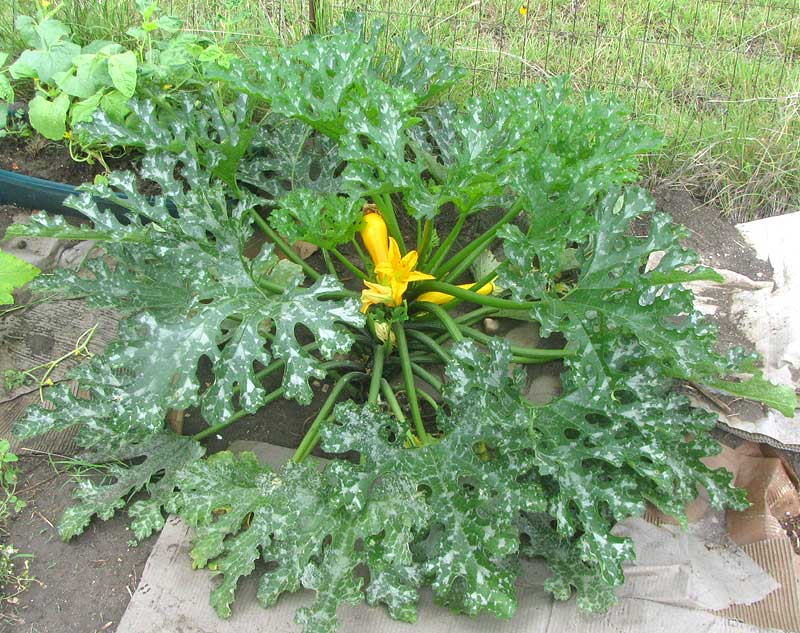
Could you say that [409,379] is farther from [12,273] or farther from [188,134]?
[12,273]

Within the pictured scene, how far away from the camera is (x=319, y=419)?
2.63 m

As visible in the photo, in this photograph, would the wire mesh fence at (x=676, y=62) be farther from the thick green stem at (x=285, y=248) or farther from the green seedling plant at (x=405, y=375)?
the thick green stem at (x=285, y=248)

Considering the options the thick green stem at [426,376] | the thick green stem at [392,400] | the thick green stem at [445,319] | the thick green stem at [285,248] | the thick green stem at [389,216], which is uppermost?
the thick green stem at [389,216]

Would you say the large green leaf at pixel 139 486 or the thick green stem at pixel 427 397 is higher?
the thick green stem at pixel 427 397

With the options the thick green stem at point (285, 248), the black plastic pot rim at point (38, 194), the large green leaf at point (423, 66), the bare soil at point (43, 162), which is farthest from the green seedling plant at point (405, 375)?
the bare soil at point (43, 162)

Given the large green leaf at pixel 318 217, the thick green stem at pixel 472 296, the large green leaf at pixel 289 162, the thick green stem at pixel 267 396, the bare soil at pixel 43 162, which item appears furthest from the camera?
the bare soil at pixel 43 162

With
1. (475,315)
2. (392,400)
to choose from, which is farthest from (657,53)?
(392,400)

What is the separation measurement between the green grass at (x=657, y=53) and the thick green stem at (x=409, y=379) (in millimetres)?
1437

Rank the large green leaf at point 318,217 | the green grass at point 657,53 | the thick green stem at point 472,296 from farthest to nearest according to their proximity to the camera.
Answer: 1. the green grass at point 657,53
2. the thick green stem at point 472,296
3. the large green leaf at point 318,217

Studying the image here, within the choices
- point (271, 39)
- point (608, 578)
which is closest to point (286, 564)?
point (608, 578)

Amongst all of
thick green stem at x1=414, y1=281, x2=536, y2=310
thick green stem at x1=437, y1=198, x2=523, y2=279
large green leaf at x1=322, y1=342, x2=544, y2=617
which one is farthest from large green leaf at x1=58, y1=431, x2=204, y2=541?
thick green stem at x1=437, y1=198, x2=523, y2=279

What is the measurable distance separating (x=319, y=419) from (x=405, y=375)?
32 cm

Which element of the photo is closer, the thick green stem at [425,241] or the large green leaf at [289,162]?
the thick green stem at [425,241]

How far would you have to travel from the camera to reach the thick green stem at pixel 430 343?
271 cm
